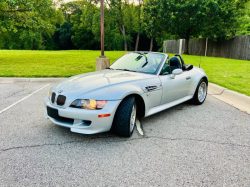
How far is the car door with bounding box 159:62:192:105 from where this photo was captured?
407 cm

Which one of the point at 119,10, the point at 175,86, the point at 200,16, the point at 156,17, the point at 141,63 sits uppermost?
the point at 119,10

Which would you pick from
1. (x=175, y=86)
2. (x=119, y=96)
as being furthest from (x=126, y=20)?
(x=119, y=96)

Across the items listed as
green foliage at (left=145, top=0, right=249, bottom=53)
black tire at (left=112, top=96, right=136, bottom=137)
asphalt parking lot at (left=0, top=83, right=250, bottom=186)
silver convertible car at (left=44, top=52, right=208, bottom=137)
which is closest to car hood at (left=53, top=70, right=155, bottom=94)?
silver convertible car at (left=44, top=52, right=208, bottom=137)

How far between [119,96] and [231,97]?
418 cm

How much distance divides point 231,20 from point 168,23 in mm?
7067

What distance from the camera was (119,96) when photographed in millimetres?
3166

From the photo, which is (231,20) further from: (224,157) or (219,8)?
(224,157)

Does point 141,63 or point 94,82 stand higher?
point 141,63

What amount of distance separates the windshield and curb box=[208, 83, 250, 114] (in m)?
2.43

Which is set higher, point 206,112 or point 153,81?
point 153,81

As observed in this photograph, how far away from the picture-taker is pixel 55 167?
254 cm

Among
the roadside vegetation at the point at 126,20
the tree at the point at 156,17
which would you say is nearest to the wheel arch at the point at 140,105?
the roadside vegetation at the point at 126,20

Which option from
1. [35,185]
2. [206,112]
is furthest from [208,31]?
[35,185]

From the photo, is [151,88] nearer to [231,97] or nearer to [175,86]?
[175,86]
